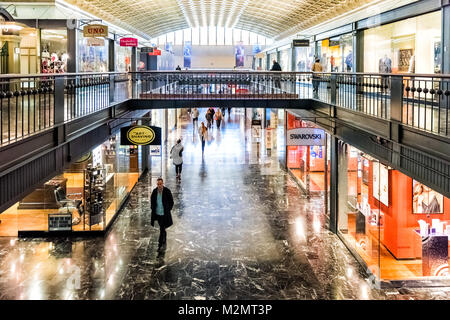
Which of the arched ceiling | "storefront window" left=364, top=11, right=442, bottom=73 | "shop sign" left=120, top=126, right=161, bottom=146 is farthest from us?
the arched ceiling

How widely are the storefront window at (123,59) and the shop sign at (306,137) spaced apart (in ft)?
57.4

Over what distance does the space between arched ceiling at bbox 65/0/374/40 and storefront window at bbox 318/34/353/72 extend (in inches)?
63.4

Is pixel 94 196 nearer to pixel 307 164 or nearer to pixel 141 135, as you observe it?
pixel 141 135

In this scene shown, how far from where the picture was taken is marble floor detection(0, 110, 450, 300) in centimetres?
1064

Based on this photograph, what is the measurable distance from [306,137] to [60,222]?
864 cm

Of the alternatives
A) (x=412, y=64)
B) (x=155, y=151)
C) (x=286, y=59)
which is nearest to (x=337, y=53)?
(x=412, y=64)

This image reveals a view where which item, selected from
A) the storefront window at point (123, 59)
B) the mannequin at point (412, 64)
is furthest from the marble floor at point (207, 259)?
the storefront window at point (123, 59)

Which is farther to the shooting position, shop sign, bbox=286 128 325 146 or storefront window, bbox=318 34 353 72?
storefront window, bbox=318 34 353 72

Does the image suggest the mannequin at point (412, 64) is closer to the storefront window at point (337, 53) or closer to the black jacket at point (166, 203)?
the storefront window at point (337, 53)

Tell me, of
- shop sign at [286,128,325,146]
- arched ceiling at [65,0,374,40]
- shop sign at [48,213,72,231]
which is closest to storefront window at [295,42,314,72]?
arched ceiling at [65,0,374,40]

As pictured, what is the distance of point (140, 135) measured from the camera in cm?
1581

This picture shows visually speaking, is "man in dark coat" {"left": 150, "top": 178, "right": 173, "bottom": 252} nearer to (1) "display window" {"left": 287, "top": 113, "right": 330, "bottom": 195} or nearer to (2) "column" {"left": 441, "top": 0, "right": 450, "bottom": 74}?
(2) "column" {"left": 441, "top": 0, "right": 450, "bottom": 74}

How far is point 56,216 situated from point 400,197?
9.81 meters

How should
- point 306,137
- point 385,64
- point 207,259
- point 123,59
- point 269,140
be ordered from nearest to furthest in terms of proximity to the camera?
point 207,259, point 306,137, point 385,64, point 123,59, point 269,140
